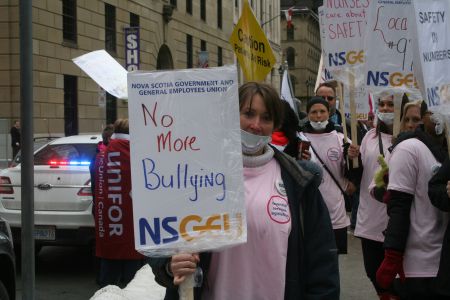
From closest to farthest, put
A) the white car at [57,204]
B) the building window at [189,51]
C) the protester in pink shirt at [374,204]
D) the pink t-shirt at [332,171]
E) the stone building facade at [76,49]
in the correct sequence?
the protester in pink shirt at [374,204], the pink t-shirt at [332,171], the white car at [57,204], the stone building facade at [76,49], the building window at [189,51]

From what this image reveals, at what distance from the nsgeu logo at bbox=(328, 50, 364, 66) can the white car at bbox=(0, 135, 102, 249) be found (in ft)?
11.0

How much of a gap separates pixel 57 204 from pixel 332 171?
3513mm

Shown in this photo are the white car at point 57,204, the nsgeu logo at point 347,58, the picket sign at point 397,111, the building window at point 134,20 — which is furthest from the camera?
the building window at point 134,20

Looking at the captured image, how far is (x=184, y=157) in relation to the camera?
104 inches

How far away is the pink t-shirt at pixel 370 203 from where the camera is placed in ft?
17.1

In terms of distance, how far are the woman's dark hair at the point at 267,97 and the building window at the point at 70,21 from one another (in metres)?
25.0

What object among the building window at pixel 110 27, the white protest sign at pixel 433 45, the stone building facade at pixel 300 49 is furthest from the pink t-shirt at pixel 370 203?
the stone building facade at pixel 300 49

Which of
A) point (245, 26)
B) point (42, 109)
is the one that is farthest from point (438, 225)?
point (42, 109)

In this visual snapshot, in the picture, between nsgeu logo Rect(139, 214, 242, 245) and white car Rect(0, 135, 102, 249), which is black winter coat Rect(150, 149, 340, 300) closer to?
nsgeu logo Rect(139, 214, 242, 245)

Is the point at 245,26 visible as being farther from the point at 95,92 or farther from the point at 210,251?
the point at 95,92

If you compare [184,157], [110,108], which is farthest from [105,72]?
[110,108]

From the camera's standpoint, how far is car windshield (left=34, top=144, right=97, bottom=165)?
8443 mm

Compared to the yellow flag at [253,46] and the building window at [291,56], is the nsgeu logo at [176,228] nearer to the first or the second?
the yellow flag at [253,46]

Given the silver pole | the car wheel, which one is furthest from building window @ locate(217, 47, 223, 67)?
the silver pole
